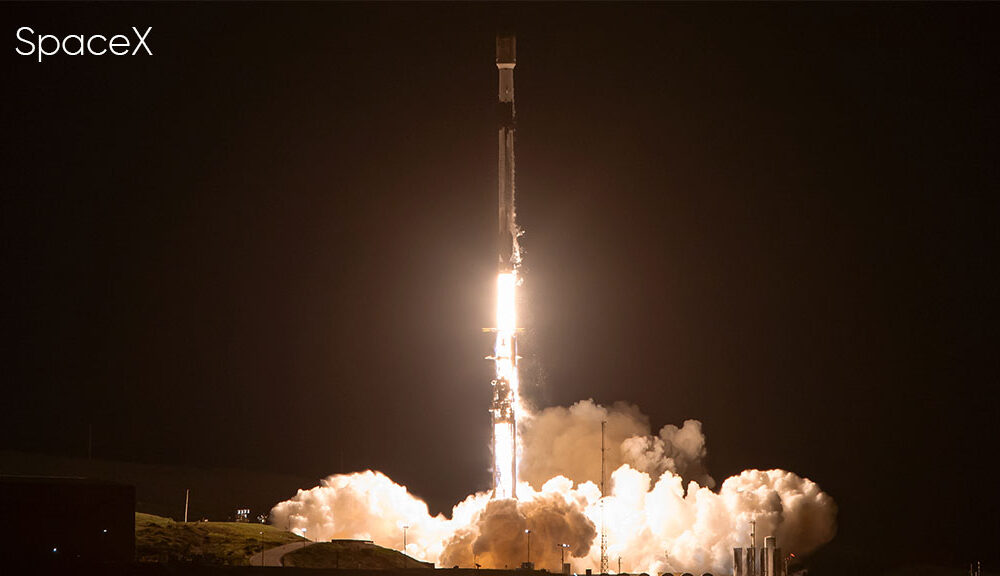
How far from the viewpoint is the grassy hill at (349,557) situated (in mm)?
130625

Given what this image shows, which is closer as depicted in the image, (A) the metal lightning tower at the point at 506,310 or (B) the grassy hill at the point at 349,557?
(B) the grassy hill at the point at 349,557

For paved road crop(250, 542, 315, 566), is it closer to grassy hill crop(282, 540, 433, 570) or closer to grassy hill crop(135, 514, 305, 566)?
grassy hill crop(282, 540, 433, 570)

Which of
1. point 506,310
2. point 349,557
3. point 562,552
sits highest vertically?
point 506,310

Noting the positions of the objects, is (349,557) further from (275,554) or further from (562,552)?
(562,552)

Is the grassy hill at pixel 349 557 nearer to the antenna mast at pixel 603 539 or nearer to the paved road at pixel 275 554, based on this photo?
the paved road at pixel 275 554

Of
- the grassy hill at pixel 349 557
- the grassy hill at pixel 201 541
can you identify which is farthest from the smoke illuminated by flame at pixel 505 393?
the grassy hill at pixel 201 541

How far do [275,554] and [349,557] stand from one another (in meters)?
4.98

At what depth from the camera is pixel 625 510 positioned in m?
148

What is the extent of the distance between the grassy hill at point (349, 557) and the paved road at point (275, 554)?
0.54m

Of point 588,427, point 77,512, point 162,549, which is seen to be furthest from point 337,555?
point 588,427

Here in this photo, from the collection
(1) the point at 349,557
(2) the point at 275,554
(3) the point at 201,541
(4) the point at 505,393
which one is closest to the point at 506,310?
(4) the point at 505,393

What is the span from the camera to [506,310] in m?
139

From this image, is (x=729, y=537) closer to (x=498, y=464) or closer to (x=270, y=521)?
(x=498, y=464)

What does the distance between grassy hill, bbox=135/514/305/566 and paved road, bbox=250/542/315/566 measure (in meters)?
0.67
